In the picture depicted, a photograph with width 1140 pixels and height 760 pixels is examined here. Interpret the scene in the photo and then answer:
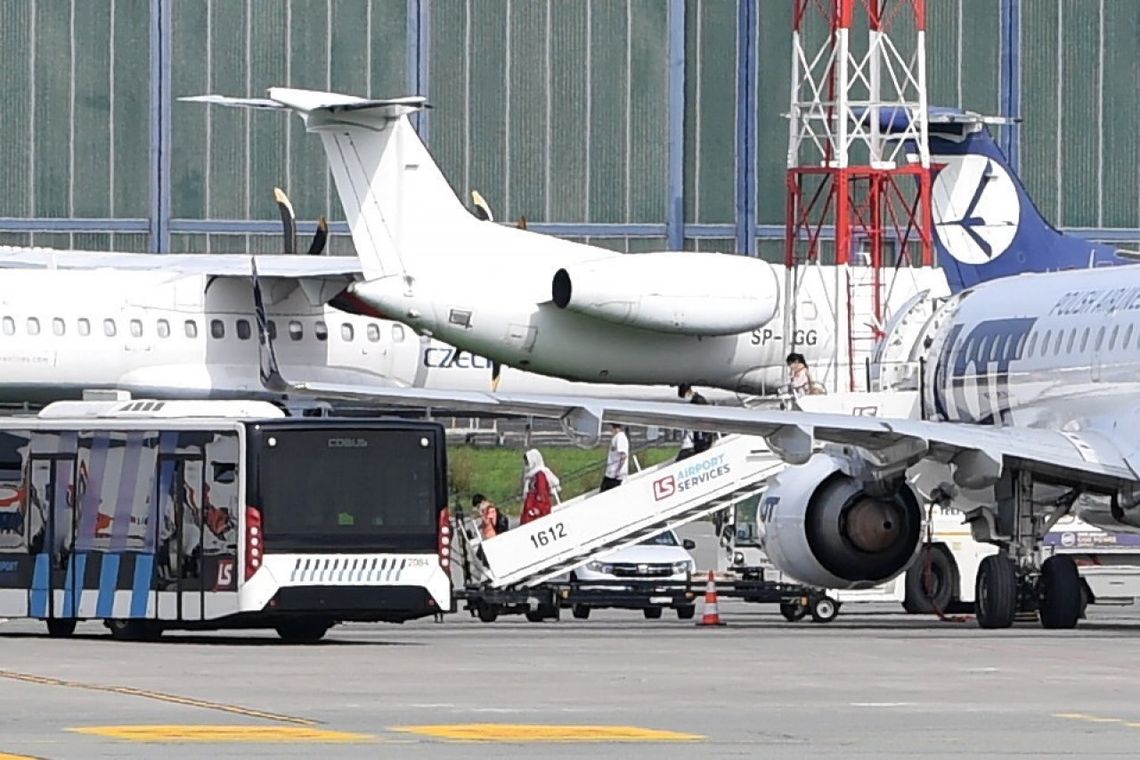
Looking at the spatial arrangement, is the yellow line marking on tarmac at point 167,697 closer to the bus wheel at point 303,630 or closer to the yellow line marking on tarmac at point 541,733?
the yellow line marking on tarmac at point 541,733

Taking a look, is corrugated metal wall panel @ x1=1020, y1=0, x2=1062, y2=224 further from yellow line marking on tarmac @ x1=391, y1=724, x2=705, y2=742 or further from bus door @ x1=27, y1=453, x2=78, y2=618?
yellow line marking on tarmac @ x1=391, y1=724, x2=705, y2=742

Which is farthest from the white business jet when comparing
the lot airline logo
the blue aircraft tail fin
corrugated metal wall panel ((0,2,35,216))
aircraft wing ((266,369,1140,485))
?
aircraft wing ((266,369,1140,485))

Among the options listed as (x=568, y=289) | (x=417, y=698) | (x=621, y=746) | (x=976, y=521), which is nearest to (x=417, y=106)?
(x=568, y=289)

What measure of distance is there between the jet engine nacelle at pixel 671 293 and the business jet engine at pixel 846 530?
75.8 feet

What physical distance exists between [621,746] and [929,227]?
36892mm

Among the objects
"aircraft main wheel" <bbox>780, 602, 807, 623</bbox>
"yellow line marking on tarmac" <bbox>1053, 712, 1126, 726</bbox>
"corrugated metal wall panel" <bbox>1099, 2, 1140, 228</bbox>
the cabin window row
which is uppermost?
"corrugated metal wall panel" <bbox>1099, 2, 1140, 228</bbox>

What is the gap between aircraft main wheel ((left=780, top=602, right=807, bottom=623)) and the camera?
33.0 m

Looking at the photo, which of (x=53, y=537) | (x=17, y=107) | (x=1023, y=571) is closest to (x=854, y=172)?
(x=1023, y=571)

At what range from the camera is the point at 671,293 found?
5375 centimetres

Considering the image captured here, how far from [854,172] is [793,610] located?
14490 mm

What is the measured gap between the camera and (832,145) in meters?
50.3

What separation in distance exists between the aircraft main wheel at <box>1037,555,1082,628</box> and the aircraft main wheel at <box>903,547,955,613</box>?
408cm

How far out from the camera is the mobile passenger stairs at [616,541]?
31.3 meters

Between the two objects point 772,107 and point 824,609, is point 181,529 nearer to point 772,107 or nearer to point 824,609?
point 824,609
